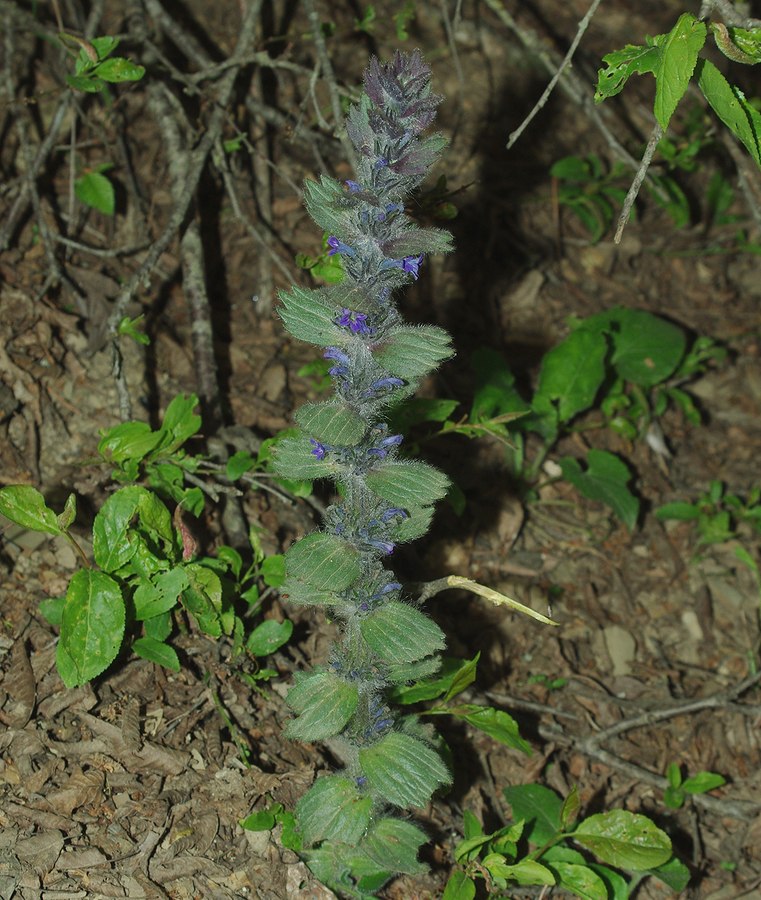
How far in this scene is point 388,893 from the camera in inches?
118

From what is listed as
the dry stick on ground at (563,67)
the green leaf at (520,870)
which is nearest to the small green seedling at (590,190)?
the dry stick on ground at (563,67)

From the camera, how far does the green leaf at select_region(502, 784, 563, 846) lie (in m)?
3.25

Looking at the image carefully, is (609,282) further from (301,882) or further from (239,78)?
(301,882)

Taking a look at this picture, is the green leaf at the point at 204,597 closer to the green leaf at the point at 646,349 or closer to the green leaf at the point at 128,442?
the green leaf at the point at 128,442

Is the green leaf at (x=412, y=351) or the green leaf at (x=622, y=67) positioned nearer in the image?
the green leaf at (x=412, y=351)

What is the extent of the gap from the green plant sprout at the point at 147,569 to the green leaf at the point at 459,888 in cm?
95

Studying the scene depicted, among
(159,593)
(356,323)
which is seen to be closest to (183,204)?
(159,593)

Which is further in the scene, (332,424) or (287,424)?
(287,424)

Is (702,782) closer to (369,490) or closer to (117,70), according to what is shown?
(369,490)

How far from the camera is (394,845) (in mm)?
2787

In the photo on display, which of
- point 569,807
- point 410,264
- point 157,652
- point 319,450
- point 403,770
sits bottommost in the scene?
point 569,807

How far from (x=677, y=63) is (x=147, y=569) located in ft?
7.18

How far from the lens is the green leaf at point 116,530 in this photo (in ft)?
9.67

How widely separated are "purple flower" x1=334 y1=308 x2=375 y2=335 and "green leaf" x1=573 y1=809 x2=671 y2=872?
6.50 ft
